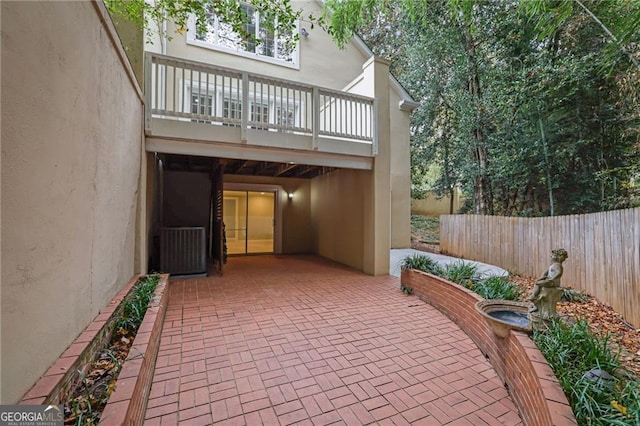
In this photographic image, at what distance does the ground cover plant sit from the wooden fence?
17.1 feet

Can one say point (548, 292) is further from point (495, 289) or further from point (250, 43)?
point (250, 43)

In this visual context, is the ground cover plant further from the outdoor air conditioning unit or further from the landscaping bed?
the landscaping bed

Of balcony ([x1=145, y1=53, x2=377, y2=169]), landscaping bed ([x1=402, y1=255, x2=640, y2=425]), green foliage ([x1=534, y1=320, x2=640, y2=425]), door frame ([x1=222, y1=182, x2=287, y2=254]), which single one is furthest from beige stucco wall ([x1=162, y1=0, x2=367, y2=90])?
green foliage ([x1=534, y1=320, x2=640, y2=425])

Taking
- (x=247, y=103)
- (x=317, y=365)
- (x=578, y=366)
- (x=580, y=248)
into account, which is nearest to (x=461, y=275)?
(x=580, y=248)

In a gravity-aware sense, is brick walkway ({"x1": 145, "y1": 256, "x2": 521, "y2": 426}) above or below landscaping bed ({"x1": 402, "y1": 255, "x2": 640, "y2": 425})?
below

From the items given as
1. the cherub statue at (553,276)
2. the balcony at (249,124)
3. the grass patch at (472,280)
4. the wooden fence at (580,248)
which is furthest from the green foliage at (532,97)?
the grass patch at (472,280)

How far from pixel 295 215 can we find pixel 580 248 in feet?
23.2

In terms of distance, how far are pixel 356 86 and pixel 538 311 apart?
611 cm

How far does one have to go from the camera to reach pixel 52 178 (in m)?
1.64

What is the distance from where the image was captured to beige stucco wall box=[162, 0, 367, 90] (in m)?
7.72

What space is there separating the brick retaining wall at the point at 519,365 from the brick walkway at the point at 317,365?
4.6 inches

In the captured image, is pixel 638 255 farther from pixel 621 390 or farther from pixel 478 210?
pixel 478 210

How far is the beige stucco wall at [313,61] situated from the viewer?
25.3 feet

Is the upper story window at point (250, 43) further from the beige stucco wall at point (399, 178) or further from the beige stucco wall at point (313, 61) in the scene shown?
the beige stucco wall at point (399, 178)
